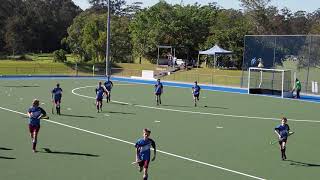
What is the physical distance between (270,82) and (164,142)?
86.1 ft

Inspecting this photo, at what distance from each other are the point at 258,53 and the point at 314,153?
96.8 feet

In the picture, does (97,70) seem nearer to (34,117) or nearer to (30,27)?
(30,27)

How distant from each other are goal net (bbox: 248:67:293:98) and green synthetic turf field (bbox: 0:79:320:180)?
8991 mm

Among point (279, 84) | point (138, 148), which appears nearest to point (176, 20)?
point (279, 84)

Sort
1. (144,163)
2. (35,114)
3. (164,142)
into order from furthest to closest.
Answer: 1. (164,142)
2. (35,114)
3. (144,163)

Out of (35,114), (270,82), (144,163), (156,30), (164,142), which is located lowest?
(164,142)

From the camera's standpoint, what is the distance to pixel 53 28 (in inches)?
3974

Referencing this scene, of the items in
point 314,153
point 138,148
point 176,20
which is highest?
point 176,20

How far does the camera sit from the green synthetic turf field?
1388cm

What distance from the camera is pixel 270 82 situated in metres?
42.7

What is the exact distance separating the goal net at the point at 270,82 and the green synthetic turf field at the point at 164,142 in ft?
29.5

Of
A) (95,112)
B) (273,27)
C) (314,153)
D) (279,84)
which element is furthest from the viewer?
(273,27)

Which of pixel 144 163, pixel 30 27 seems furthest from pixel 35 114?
pixel 30 27

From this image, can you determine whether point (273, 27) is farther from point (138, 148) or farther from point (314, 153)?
point (138, 148)
